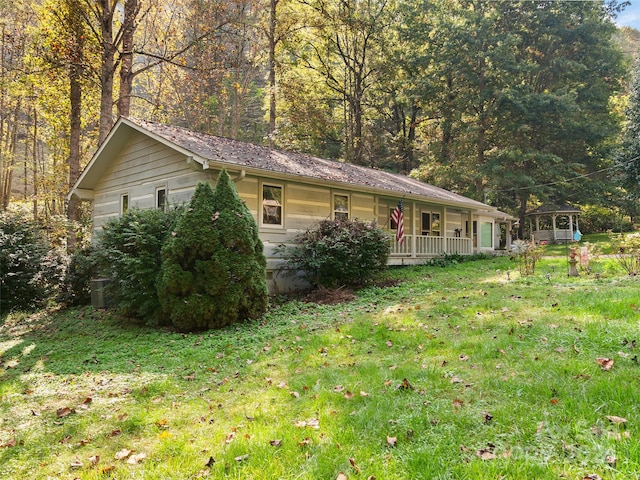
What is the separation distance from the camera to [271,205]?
39.6ft

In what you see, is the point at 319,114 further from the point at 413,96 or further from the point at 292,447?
the point at 292,447

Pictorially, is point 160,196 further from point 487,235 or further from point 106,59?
point 487,235

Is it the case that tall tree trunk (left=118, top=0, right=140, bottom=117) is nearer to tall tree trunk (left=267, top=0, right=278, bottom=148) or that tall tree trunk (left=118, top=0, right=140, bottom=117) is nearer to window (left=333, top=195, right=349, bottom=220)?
window (left=333, top=195, right=349, bottom=220)

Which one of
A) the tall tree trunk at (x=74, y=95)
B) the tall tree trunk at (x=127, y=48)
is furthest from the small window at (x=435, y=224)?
the tall tree trunk at (x=74, y=95)

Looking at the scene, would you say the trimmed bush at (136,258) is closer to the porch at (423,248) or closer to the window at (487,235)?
the porch at (423,248)

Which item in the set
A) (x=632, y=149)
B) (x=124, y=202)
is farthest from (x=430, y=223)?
(x=124, y=202)

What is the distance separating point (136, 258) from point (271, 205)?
4506 mm

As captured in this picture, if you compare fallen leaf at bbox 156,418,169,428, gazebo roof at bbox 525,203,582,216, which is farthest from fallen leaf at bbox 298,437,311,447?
gazebo roof at bbox 525,203,582,216

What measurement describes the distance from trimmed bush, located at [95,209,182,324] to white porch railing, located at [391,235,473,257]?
8758mm

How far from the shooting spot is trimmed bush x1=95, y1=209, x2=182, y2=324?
28.0ft

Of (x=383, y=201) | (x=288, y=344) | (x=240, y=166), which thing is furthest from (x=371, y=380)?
(x=383, y=201)

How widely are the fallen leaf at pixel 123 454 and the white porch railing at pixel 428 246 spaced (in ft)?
41.2

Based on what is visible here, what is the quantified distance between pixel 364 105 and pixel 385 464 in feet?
101

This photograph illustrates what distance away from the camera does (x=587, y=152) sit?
1147 inches
